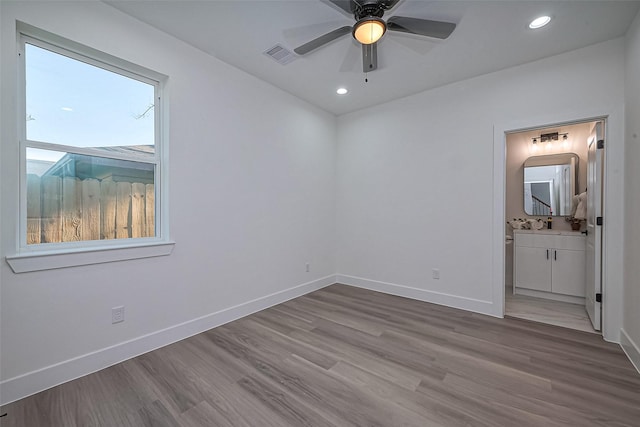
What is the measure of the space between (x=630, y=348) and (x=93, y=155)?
4.63 metres

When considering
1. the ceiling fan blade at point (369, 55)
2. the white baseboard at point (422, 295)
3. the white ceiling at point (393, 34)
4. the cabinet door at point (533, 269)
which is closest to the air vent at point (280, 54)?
the white ceiling at point (393, 34)

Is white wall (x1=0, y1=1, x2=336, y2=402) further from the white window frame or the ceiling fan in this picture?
the ceiling fan

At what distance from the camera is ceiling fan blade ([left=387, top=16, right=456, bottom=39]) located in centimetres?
199

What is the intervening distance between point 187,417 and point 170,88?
2608 millimetres

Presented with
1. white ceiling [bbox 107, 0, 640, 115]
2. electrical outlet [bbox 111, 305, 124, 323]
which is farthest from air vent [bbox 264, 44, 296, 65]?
electrical outlet [bbox 111, 305, 124, 323]

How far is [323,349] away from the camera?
2406 mm

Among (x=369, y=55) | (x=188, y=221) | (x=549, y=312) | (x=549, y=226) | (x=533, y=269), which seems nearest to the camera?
(x=369, y=55)

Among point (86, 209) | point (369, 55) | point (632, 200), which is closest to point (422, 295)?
point (632, 200)

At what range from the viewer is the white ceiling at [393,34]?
212 cm

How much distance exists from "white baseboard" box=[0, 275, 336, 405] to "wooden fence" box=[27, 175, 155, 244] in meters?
0.89

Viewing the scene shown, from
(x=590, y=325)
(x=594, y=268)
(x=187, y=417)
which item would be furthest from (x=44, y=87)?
(x=590, y=325)

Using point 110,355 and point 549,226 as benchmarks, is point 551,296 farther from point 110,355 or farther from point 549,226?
point 110,355

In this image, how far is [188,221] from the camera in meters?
2.66

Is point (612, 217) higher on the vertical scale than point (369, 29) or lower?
lower
